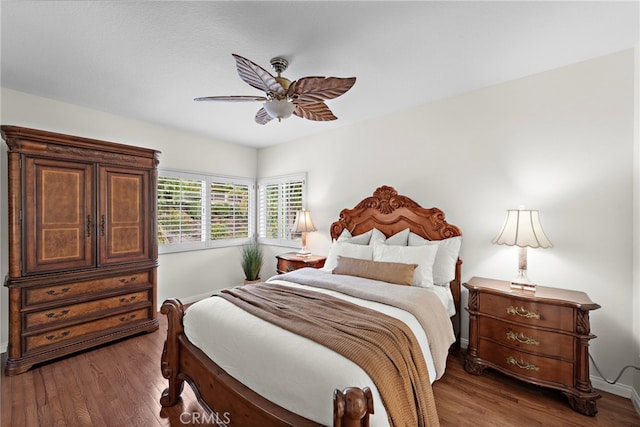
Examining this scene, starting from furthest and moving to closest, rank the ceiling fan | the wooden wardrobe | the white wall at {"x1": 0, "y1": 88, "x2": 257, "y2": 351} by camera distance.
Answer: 1. the white wall at {"x1": 0, "y1": 88, "x2": 257, "y2": 351}
2. the wooden wardrobe
3. the ceiling fan

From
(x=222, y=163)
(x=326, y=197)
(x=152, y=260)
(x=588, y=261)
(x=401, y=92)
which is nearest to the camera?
(x=588, y=261)

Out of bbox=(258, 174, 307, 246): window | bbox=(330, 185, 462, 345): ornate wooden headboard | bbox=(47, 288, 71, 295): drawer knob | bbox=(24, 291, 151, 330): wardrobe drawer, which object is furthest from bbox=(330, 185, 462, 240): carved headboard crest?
bbox=(47, 288, 71, 295): drawer knob

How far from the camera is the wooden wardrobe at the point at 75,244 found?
2371mm

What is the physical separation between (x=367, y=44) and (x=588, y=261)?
252 cm

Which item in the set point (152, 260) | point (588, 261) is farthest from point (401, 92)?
point (152, 260)

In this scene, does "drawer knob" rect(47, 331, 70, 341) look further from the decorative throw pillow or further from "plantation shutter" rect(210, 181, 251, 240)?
the decorative throw pillow

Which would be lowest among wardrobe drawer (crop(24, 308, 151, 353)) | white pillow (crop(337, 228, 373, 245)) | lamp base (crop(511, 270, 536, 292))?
wardrobe drawer (crop(24, 308, 151, 353))

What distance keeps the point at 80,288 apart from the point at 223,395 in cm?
221

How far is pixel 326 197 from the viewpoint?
13.5 ft

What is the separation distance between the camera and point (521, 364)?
83.2 inches

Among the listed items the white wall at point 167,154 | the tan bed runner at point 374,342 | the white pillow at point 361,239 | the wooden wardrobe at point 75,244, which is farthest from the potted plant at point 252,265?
the tan bed runner at point 374,342

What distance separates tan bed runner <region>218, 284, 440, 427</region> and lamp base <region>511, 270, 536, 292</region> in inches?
50.6

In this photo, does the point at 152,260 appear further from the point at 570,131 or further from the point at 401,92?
the point at 570,131

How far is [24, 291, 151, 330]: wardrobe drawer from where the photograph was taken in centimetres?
245
